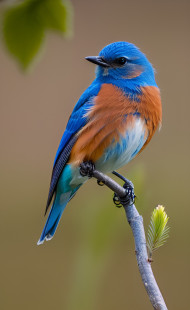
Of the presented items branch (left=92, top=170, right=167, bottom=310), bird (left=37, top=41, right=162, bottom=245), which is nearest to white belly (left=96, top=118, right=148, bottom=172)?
bird (left=37, top=41, right=162, bottom=245)

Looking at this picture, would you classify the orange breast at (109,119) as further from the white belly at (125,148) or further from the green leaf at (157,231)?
the green leaf at (157,231)

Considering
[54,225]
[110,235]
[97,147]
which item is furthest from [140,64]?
[110,235]

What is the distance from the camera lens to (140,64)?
1822 millimetres

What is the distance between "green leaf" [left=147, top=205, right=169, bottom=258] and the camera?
0.68 meters

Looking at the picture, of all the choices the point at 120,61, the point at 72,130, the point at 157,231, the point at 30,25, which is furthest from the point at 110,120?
the point at 30,25

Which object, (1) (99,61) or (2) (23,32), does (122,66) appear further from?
(2) (23,32)

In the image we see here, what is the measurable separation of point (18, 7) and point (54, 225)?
1.54 m

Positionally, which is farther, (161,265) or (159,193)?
(159,193)

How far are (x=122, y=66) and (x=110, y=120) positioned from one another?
0.32 metres

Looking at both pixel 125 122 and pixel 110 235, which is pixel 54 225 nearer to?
pixel 125 122

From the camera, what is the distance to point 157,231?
699 mm

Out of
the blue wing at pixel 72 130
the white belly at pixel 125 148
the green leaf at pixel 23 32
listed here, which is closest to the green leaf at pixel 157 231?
the green leaf at pixel 23 32

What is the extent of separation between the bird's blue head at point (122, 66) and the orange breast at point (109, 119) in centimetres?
7

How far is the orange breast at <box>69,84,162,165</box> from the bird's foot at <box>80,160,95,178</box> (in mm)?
19
